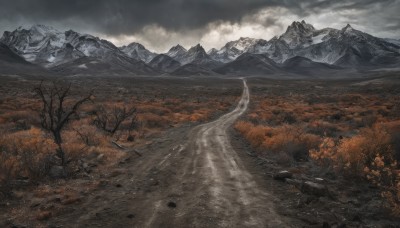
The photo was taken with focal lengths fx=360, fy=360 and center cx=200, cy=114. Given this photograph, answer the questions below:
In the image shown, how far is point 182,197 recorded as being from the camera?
1087cm

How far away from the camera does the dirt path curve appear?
9000 millimetres

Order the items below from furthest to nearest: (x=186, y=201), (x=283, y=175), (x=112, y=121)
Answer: (x=112, y=121) → (x=283, y=175) → (x=186, y=201)

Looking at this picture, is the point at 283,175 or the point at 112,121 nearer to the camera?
the point at 283,175

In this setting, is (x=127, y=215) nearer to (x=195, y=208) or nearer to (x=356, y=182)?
(x=195, y=208)

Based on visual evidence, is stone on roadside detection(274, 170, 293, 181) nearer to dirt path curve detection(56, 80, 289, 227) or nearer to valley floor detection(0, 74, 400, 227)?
valley floor detection(0, 74, 400, 227)

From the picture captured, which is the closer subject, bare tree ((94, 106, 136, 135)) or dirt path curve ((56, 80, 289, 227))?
dirt path curve ((56, 80, 289, 227))

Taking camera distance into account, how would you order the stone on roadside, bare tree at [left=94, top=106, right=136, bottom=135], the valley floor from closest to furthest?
the valley floor, the stone on roadside, bare tree at [left=94, top=106, right=136, bottom=135]

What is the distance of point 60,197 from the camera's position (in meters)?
11.1

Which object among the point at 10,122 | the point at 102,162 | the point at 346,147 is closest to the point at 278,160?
the point at 346,147

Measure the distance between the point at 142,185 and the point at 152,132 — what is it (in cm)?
1666

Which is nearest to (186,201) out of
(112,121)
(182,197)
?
(182,197)

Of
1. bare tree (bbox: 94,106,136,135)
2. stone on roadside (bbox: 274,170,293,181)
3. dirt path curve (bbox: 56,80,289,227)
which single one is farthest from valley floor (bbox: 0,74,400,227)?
bare tree (bbox: 94,106,136,135)

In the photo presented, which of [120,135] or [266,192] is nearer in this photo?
[266,192]

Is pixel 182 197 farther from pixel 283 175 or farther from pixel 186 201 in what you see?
pixel 283 175
